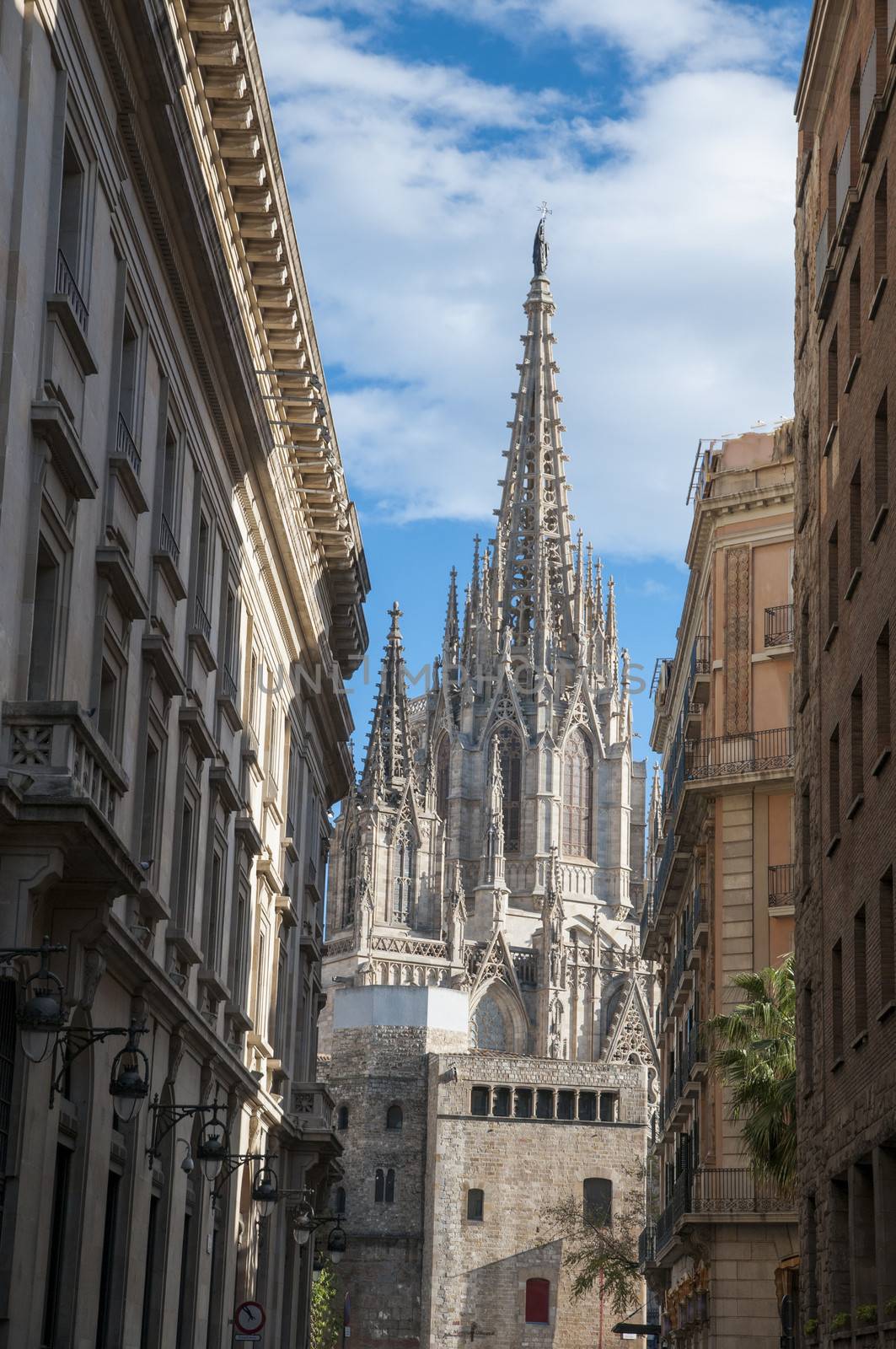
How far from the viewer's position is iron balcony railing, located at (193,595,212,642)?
25547 millimetres

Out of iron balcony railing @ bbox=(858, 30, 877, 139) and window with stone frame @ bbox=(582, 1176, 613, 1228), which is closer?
iron balcony railing @ bbox=(858, 30, 877, 139)

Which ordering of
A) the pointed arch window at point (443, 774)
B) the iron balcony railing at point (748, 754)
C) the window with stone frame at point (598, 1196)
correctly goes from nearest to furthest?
the iron balcony railing at point (748, 754) → the window with stone frame at point (598, 1196) → the pointed arch window at point (443, 774)

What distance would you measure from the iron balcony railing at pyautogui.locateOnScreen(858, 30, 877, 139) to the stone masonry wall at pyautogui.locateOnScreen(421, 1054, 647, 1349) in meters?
65.6

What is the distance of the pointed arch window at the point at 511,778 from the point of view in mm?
129500

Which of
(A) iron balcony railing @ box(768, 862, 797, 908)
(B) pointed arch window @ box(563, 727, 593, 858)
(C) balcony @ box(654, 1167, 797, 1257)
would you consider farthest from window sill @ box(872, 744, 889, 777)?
(B) pointed arch window @ box(563, 727, 593, 858)

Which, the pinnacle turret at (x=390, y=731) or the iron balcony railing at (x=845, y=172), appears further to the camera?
the pinnacle turret at (x=390, y=731)

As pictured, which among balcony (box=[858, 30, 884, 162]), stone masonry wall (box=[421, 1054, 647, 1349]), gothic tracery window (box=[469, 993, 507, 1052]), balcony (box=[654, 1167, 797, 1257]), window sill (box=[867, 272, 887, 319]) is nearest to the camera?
window sill (box=[867, 272, 887, 319])

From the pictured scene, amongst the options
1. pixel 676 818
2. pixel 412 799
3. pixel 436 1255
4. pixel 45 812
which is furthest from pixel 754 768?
pixel 412 799

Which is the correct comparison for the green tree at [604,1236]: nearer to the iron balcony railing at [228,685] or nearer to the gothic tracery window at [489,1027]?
the gothic tracery window at [489,1027]

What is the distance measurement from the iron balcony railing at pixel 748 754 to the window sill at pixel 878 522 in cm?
1637

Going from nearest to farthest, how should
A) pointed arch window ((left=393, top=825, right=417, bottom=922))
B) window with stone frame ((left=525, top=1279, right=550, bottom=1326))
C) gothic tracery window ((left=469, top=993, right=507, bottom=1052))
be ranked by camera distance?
window with stone frame ((left=525, top=1279, right=550, bottom=1326))
gothic tracery window ((left=469, top=993, right=507, bottom=1052))
pointed arch window ((left=393, top=825, right=417, bottom=922))

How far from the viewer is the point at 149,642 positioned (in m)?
22.1

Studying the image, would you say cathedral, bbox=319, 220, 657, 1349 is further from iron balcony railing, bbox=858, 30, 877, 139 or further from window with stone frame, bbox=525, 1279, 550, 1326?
iron balcony railing, bbox=858, 30, 877, 139

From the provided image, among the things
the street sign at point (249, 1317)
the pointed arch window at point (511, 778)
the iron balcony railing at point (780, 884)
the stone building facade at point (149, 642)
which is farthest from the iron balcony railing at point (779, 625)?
Result: the pointed arch window at point (511, 778)
